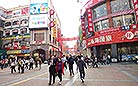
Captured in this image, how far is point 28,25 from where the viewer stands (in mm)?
43906

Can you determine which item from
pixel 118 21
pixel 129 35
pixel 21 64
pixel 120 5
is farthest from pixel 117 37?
pixel 21 64

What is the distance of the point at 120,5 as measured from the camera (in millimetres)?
29312

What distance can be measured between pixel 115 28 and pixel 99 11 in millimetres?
5959

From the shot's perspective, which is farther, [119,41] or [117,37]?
[117,37]

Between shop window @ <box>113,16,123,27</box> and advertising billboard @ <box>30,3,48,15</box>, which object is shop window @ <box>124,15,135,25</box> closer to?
shop window @ <box>113,16,123,27</box>

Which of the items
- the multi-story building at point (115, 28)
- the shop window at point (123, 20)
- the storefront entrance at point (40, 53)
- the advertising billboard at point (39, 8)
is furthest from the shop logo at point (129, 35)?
the storefront entrance at point (40, 53)

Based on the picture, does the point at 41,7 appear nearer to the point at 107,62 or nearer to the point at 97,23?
the point at 97,23

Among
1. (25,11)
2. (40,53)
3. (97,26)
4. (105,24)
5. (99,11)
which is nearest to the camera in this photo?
(105,24)

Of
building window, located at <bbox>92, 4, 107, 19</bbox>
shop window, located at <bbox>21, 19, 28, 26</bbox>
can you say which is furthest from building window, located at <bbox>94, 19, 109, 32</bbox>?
shop window, located at <bbox>21, 19, 28, 26</bbox>

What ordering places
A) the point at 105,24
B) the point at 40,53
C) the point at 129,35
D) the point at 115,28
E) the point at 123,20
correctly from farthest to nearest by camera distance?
the point at 40,53 < the point at 105,24 < the point at 123,20 < the point at 115,28 < the point at 129,35

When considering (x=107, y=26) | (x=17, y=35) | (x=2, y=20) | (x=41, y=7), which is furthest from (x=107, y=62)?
(x=2, y=20)

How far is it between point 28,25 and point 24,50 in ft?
21.5

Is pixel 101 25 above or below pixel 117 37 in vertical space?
above

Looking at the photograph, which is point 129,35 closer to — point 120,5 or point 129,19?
point 129,19
